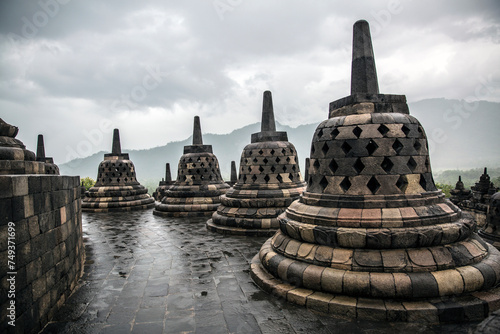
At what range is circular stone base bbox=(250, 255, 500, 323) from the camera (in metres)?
3.46

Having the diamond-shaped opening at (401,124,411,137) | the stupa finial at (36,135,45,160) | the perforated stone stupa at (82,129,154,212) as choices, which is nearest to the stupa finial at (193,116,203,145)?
the perforated stone stupa at (82,129,154,212)

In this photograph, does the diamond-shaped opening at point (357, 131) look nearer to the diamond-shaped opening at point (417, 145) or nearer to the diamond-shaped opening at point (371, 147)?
the diamond-shaped opening at point (371, 147)

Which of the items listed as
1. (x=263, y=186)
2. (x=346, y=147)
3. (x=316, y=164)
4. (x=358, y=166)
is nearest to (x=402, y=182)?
(x=358, y=166)

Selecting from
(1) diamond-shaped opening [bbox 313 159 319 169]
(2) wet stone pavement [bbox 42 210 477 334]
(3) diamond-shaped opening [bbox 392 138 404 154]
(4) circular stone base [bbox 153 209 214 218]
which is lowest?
(2) wet stone pavement [bbox 42 210 477 334]

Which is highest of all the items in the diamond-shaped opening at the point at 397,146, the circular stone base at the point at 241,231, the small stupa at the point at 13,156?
the small stupa at the point at 13,156

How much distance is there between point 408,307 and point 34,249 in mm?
4108

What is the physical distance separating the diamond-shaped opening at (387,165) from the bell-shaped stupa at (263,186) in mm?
4491

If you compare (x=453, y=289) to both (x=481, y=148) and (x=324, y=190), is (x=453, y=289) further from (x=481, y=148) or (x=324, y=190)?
(x=481, y=148)

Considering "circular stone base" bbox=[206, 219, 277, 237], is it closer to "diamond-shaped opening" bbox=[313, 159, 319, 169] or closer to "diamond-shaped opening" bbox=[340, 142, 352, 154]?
"diamond-shaped opening" bbox=[313, 159, 319, 169]

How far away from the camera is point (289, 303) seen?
4098 millimetres

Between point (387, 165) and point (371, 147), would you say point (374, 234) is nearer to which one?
point (387, 165)

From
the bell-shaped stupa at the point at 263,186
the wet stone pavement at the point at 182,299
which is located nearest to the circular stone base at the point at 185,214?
the bell-shaped stupa at the point at 263,186

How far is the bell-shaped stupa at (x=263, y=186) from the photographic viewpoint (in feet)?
29.1

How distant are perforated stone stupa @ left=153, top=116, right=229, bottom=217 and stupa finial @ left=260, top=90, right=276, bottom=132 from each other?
4.06 metres
